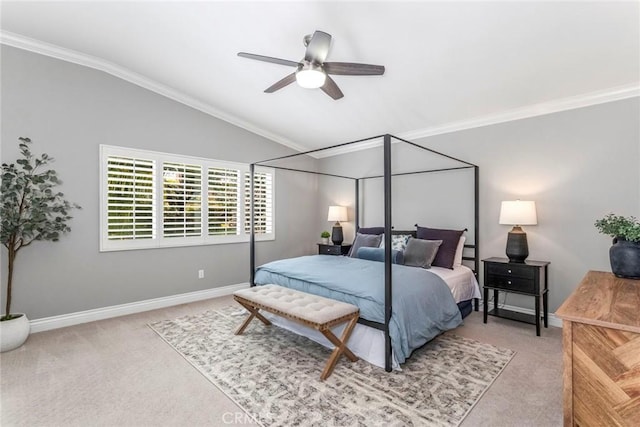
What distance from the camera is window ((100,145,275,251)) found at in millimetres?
3865

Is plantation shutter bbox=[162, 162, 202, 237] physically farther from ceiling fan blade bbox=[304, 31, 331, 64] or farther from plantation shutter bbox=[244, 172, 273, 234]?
ceiling fan blade bbox=[304, 31, 331, 64]

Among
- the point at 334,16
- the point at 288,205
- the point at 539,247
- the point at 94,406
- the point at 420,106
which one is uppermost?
the point at 334,16

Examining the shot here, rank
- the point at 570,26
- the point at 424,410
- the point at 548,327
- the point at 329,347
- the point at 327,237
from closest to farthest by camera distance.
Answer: the point at 424,410, the point at 570,26, the point at 329,347, the point at 548,327, the point at 327,237

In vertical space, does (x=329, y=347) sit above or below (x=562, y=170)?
below

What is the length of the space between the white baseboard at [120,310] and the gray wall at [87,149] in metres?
0.06

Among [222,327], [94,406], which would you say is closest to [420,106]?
[222,327]

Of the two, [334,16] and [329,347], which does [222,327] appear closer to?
[329,347]

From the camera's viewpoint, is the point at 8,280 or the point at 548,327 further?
the point at 548,327

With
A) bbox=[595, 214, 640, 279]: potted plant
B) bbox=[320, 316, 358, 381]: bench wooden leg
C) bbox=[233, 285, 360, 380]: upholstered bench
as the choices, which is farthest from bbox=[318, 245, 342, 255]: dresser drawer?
bbox=[595, 214, 640, 279]: potted plant

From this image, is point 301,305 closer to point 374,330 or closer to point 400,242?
point 374,330

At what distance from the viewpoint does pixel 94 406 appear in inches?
81.4

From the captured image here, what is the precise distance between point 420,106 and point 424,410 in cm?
320

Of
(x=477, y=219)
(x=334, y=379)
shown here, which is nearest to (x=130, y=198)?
(x=334, y=379)

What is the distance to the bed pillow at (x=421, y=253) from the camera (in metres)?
3.67
